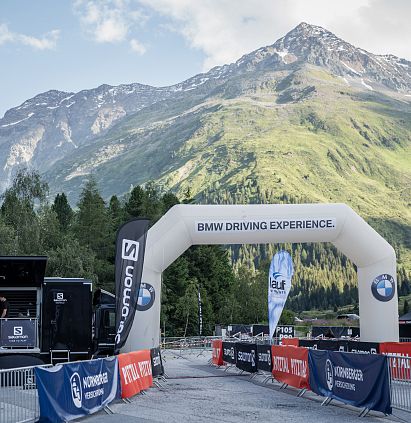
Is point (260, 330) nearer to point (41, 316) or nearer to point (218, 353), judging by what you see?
point (218, 353)

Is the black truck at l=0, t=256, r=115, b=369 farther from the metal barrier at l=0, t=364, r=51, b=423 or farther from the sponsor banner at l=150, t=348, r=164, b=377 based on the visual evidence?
the metal barrier at l=0, t=364, r=51, b=423

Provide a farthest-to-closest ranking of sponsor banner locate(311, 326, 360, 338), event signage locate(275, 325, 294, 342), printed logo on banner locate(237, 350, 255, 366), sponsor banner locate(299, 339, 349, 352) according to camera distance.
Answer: event signage locate(275, 325, 294, 342), sponsor banner locate(311, 326, 360, 338), sponsor banner locate(299, 339, 349, 352), printed logo on banner locate(237, 350, 255, 366)

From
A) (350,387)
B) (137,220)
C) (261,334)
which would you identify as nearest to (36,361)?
(137,220)

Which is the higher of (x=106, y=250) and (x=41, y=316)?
(x=106, y=250)

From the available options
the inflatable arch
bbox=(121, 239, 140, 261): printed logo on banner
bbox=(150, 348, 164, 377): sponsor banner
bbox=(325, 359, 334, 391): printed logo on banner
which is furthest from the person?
bbox=(325, 359, 334, 391): printed logo on banner

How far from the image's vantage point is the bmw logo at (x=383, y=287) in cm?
2645

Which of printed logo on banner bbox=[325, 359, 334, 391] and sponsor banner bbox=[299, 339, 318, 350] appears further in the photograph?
sponsor banner bbox=[299, 339, 318, 350]

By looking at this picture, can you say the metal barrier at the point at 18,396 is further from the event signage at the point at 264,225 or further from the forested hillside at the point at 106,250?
the forested hillside at the point at 106,250

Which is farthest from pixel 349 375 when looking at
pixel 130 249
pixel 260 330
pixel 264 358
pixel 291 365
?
pixel 260 330

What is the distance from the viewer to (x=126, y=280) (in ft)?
62.8

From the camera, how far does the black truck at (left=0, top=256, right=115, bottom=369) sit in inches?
830

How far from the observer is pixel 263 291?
278 feet

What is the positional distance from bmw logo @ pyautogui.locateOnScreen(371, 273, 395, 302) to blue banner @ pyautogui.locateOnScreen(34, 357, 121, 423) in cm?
1295

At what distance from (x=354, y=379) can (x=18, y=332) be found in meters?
10.2
